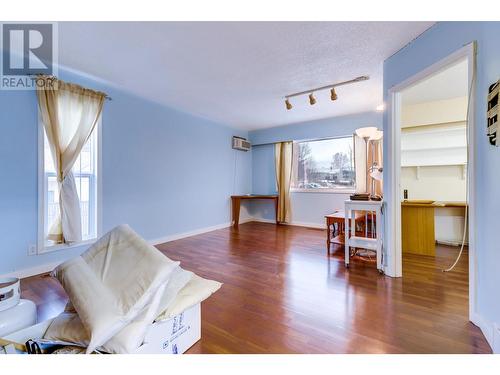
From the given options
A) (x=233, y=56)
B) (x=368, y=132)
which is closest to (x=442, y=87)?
(x=368, y=132)

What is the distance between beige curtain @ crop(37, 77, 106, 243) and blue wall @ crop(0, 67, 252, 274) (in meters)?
0.14

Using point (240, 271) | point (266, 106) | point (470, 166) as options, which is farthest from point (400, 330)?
point (266, 106)

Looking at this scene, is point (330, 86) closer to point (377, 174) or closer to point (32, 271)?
point (377, 174)

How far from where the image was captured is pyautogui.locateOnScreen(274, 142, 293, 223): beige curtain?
5133mm

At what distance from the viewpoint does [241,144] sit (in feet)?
17.3

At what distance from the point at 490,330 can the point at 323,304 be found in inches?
39.3

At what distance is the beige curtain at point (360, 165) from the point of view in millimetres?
4211

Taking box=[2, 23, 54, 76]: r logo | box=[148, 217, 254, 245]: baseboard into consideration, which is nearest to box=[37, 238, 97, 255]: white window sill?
box=[148, 217, 254, 245]: baseboard
